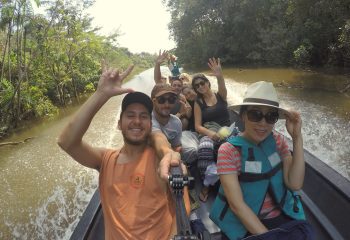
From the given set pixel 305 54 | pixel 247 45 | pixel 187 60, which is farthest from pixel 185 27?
pixel 305 54

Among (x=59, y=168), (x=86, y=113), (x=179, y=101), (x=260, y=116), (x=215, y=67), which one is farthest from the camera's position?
(x=59, y=168)

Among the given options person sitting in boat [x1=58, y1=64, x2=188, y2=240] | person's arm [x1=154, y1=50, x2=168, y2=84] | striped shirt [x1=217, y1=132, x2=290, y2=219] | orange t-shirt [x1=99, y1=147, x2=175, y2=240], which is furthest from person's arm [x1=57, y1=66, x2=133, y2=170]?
person's arm [x1=154, y1=50, x2=168, y2=84]

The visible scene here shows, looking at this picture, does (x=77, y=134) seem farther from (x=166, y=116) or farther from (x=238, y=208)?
(x=166, y=116)

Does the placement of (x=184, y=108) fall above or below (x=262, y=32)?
below

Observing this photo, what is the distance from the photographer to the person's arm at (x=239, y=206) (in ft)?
5.96

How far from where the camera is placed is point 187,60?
30531mm

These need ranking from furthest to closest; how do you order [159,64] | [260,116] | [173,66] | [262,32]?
[262,32]
[173,66]
[159,64]
[260,116]

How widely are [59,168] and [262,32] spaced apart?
17.3 m

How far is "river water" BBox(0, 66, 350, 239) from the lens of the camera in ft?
15.3

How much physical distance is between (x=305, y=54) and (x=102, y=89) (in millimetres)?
16689

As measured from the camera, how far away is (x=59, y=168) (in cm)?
678

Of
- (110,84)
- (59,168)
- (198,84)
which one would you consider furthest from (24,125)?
(110,84)

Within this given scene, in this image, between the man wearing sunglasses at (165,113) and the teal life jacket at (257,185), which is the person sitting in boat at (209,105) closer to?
the man wearing sunglasses at (165,113)

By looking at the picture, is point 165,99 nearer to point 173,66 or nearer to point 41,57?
point 173,66
